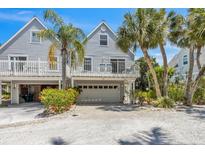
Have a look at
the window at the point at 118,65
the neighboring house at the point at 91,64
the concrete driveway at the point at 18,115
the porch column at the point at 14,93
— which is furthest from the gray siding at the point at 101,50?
the concrete driveway at the point at 18,115

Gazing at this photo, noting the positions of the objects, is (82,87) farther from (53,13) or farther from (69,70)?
(53,13)

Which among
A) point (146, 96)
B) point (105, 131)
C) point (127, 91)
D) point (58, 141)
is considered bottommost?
point (58, 141)

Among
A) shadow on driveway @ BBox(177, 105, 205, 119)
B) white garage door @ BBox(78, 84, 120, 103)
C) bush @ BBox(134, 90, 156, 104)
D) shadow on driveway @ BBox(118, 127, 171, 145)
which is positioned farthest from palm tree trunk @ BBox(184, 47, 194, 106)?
shadow on driveway @ BBox(118, 127, 171, 145)

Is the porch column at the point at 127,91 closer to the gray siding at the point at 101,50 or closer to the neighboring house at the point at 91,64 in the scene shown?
the neighboring house at the point at 91,64

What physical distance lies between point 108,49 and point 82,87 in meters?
4.86

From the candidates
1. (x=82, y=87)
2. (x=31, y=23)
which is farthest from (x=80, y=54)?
(x=31, y=23)

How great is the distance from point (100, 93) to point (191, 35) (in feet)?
38.1

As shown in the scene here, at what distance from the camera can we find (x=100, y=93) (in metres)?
25.4

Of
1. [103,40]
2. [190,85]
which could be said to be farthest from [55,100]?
[103,40]

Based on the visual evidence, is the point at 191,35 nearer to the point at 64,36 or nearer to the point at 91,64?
the point at 64,36

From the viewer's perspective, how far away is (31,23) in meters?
25.2

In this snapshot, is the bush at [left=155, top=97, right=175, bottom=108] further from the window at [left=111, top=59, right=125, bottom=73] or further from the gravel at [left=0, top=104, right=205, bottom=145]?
the window at [left=111, top=59, right=125, bottom=73]

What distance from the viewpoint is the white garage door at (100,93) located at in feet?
83.0

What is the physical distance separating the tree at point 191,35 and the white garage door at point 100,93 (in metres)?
7.63
